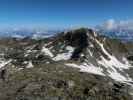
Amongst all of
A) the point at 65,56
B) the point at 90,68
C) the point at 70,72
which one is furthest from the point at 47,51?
the point at 70,72

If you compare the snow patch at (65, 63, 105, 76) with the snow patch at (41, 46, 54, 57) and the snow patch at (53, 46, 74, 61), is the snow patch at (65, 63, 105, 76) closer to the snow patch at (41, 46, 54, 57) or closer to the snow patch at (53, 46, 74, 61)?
the snow patch at (53, 46, 74, 61)

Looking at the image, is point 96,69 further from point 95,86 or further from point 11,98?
point 11,98

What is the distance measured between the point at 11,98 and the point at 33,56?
96.2 m

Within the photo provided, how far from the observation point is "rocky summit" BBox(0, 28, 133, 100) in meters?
77.1

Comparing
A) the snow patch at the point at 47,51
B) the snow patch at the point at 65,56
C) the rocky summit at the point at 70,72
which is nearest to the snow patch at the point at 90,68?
the rocky summit at the point at 70,72

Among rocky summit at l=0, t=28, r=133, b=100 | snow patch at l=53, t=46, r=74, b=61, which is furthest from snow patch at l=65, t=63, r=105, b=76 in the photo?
snow patch at l=53, t=46, r=74, b=61

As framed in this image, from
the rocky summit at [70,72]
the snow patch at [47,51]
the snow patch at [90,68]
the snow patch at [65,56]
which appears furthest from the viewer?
the snow patch at [47,51]

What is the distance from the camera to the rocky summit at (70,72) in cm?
7706

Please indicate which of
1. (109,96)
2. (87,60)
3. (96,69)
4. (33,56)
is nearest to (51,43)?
(33,56)

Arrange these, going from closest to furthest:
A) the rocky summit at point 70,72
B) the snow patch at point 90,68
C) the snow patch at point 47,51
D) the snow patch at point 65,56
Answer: the rocky summit at point 70,72 < the snow patch at point 90,68 < the snow patch at point 65,56 < the snow patch at point 47,51

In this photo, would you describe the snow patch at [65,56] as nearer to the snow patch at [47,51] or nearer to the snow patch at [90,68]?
the snow patch at [47,51]

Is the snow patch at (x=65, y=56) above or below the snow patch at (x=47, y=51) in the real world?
below

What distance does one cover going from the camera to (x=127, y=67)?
16812cm

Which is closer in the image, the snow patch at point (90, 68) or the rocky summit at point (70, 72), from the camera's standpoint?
the rocky summit at point (70, 72)
